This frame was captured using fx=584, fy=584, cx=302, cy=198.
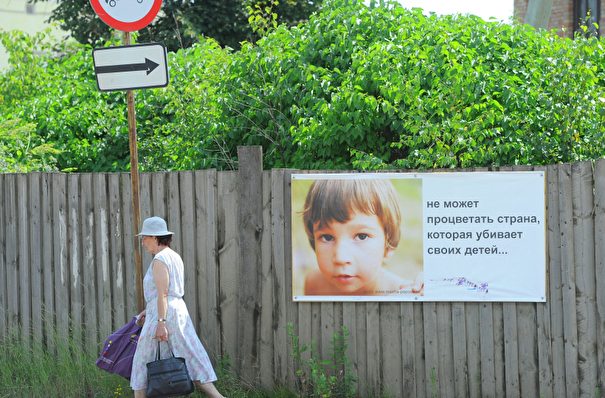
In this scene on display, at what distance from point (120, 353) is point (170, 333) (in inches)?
18.7

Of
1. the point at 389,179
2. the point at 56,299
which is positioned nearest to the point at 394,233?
the point at 389,179

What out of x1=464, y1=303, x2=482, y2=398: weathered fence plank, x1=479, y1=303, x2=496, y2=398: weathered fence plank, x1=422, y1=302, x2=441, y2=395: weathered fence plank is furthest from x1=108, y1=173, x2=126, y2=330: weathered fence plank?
x1=479, y1=303, x2=496, y2=398: weathered fence plank

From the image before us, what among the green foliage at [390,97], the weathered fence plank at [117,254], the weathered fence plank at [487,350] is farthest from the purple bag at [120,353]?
the weathered fence plank at [487,350]

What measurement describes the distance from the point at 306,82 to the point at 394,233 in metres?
2.41

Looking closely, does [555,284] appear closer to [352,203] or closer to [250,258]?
[352,203]

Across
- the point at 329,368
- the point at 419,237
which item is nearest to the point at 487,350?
the point at 419,237

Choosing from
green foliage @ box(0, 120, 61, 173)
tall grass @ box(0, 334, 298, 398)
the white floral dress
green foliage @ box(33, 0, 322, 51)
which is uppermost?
green foliage @ box(33, 0, 322, 51)

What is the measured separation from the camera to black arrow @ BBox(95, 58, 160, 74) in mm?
4508

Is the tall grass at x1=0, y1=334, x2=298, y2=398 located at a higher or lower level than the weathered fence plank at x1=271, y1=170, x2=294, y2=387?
lower

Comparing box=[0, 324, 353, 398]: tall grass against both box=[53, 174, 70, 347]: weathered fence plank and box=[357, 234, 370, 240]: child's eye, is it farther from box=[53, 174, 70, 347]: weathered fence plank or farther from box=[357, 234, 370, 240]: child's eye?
box=[357, 234, 370, 240]: child's eye

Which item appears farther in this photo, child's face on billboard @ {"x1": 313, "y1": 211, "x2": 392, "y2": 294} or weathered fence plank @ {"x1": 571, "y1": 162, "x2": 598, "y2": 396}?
child's face on billboard @ {"x1": 313, "y1": 211, "x2": 392, "y2": 294}

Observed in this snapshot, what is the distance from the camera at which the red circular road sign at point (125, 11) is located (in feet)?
14.8

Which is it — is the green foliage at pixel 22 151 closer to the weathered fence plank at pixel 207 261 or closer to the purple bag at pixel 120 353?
the weathered fence plank at pixel 207 261

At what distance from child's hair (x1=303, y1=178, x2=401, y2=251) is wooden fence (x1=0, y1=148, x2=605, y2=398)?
23cm
